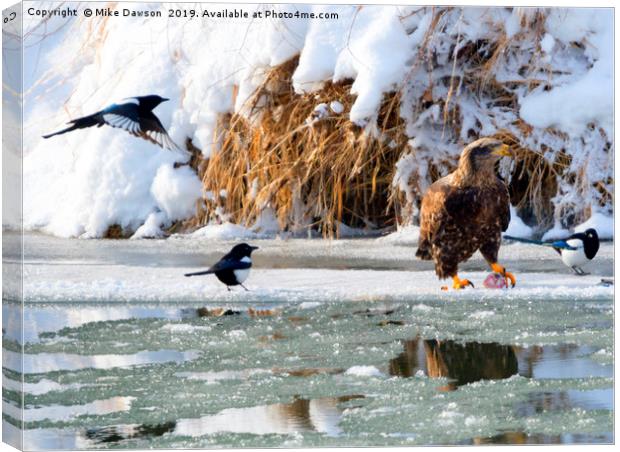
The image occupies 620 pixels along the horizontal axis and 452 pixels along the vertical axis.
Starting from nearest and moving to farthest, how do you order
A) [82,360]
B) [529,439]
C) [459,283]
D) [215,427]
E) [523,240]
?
[215,427], [529,439], [82,360], [459,283], [523,240]

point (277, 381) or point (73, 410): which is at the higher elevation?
point (277, 381)

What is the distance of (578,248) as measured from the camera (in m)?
7.09

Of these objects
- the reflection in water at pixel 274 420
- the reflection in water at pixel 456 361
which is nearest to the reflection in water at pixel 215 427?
the reflection in water at pixel 274 420

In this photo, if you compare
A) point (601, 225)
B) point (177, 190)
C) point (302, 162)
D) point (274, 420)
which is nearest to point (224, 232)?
point (177, 190)

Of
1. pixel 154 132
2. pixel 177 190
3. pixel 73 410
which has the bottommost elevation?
pixel 73 410

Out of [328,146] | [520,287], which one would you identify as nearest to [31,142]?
[328,146]

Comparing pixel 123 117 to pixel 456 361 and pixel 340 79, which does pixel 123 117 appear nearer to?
pixel 340 79

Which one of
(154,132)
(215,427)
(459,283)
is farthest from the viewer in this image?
(459,283)

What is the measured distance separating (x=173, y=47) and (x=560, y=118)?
1.88 meters

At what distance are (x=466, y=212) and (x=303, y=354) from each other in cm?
107

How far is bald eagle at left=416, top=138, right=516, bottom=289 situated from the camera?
6.96 meters

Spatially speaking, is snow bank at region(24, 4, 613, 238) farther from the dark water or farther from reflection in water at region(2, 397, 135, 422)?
reflection in water at region(2, 397, 135, 422)

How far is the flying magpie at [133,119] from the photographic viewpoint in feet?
22.2

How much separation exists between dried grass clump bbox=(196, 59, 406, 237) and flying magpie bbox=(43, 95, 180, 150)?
1.06ft
